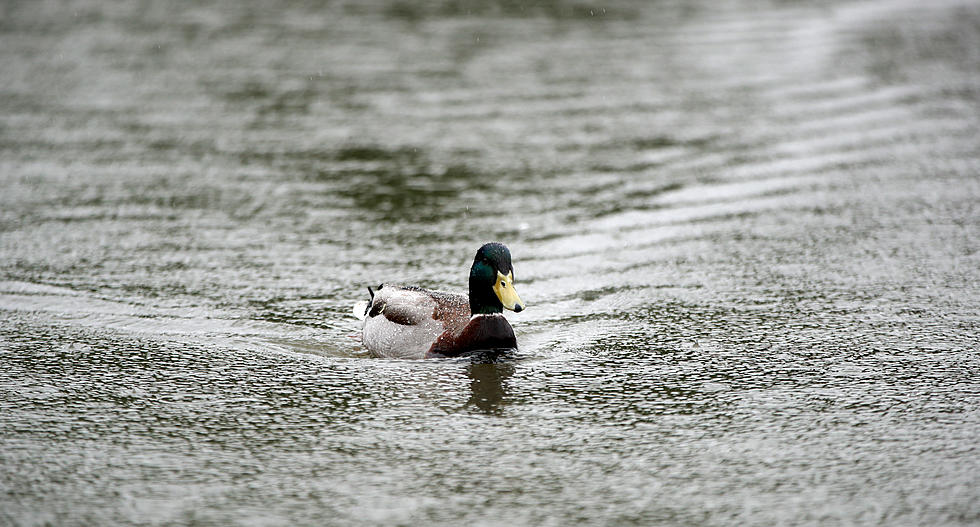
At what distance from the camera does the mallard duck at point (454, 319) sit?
5.50 meters

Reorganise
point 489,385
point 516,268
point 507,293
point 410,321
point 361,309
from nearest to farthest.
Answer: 1. point 489,385
2. point 507,293
3. point 410,321
4. point 361,309
5. point 516,268

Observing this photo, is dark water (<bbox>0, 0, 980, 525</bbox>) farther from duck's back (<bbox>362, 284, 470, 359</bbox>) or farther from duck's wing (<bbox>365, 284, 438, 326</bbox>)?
duck's wing (<bbox>365, 284, 438, 326</bbox>)

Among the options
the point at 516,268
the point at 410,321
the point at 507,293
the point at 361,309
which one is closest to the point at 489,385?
the point at 507,293

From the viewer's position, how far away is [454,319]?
18.5 ft

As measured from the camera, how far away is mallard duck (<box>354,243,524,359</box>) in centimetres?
550

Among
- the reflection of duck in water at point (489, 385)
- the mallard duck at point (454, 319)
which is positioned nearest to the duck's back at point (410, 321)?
the mallard duck at point (454, 319)

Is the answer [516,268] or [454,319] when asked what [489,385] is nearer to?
[454,319]

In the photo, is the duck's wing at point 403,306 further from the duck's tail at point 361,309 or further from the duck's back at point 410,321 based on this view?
the duck's tail at point 361,309

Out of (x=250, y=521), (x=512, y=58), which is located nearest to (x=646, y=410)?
(x=250, y=521)

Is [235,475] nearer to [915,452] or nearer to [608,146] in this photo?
[915,452]

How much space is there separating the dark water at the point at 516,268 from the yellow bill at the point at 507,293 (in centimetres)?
28

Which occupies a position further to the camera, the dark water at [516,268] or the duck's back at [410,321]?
the duck's back at [410,321]

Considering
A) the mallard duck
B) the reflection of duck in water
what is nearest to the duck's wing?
the mallard duck

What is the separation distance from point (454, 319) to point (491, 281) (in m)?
0.28
